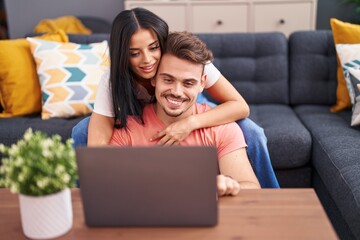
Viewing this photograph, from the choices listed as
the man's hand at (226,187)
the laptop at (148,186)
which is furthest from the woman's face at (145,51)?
the laptop at (148,186)

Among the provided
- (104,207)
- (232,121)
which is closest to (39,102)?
(232,121)

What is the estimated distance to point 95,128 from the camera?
1.54 metres

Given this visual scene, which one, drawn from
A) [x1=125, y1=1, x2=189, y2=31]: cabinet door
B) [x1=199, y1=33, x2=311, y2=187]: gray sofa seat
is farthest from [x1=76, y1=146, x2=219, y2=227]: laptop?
[x1=125, y1=1, x2=189, y2=31]: cabinet door

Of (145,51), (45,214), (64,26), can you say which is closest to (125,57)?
(145,51)

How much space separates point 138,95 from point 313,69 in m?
1.26

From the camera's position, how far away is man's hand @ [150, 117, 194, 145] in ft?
4.72

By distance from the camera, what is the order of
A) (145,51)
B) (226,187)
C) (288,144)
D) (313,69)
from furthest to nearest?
(313,69) < (288,144) < (145,51) < (226,187)

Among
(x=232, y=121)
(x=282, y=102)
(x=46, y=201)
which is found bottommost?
(x=282, y=102)

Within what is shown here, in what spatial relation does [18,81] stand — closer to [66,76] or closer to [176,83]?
[66,76]

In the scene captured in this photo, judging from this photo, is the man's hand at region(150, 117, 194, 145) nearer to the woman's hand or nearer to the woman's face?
the woman's hand

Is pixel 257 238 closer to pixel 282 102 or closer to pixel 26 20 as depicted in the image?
pixel 282 102

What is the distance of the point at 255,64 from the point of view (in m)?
2.51

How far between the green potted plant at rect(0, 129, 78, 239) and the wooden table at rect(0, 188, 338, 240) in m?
0.05

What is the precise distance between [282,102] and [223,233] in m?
1.73
